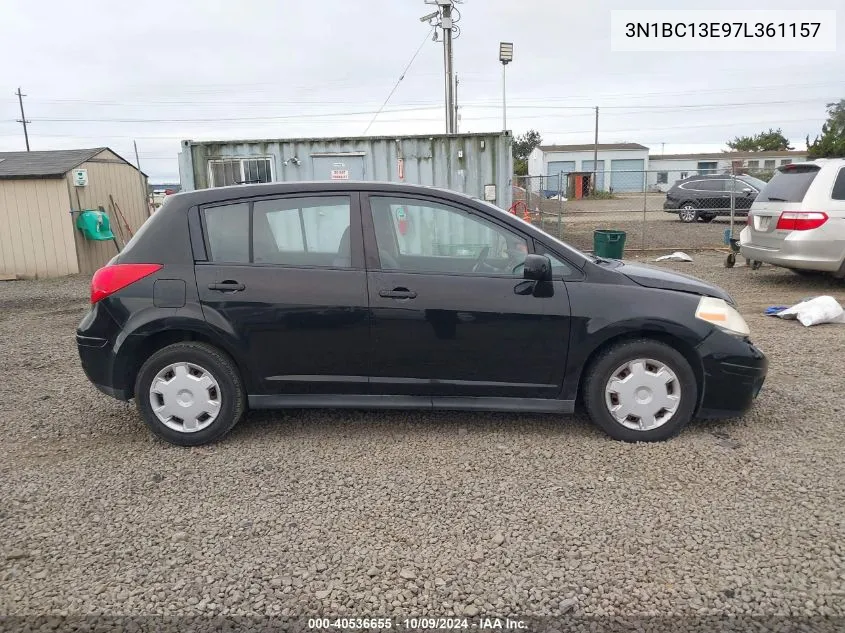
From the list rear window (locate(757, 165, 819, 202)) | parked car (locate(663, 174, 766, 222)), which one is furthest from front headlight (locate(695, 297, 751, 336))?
parked car (locate(663, 174, 766, 222))

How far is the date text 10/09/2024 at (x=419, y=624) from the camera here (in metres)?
2.45

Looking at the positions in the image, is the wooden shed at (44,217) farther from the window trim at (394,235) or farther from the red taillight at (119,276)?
the window trim at (394,235)

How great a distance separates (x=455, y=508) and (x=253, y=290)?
5.84ft

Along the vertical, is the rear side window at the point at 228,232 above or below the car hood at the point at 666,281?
above

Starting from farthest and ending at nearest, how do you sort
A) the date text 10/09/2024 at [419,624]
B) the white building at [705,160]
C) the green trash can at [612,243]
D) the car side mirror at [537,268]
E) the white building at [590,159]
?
the white building at [590,159] → the white building at [705,160] → the green trash can at [612,243] → the car side mirror at [537,268] → the date text 10/09/2024 at [419,624]

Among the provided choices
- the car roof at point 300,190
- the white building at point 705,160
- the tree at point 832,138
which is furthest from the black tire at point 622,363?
the white building at point 705,160

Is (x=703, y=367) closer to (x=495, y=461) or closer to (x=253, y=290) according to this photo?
(x=495, y=461)

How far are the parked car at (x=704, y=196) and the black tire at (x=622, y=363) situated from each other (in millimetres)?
18715

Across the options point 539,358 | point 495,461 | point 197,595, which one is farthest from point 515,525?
point 197,595

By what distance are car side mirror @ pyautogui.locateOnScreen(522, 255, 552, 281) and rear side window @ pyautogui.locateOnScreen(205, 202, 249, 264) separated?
5.63 ft

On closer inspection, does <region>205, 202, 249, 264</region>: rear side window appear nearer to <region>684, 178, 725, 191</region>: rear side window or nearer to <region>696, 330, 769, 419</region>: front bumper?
<region>696, 330, 769, 419</region>: front bumper

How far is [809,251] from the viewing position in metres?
8.60

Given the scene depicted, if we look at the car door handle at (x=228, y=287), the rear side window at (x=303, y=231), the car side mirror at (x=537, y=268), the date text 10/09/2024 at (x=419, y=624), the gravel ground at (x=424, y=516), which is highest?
the rear side window at (x=303, y=231)

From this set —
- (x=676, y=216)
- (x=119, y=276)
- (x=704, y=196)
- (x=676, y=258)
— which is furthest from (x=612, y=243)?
(x=676, y=216)
